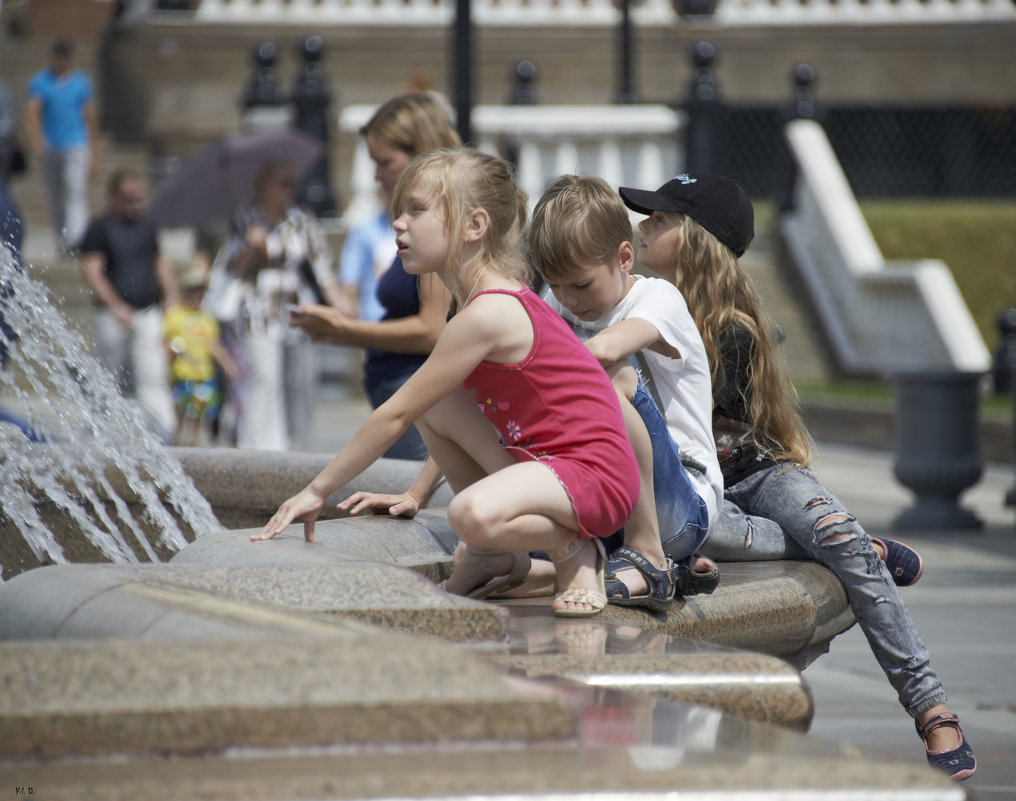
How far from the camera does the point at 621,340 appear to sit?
12.2 feet

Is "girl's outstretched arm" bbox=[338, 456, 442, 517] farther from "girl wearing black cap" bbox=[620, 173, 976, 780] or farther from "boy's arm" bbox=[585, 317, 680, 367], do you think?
"girl wearing black cap" bbox=[620, 173, 976, 780]

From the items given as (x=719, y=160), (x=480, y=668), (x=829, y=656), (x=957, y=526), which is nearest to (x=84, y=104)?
(x=719, y=160)

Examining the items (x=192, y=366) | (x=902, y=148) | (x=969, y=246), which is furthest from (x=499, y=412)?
(x=902, y=148)

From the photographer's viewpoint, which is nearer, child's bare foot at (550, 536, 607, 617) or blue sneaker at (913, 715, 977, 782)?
child's bare foot at (550, 536, 607, 617)

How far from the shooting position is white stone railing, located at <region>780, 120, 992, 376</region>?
15180mm

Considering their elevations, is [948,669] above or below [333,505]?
below

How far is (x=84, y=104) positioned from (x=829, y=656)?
13558 mm

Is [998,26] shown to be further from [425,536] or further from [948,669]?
[425,536]

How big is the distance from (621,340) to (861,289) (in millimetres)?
13368

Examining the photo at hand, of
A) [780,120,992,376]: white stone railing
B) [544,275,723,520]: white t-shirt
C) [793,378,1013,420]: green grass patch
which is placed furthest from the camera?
[780,120,992,376]: white stone railing

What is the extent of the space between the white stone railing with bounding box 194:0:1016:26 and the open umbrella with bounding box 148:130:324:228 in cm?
890

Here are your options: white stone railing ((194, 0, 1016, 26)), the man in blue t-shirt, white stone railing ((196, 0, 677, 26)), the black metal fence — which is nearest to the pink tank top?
the man in blue t-shirt

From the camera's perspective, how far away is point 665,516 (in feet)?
12.4

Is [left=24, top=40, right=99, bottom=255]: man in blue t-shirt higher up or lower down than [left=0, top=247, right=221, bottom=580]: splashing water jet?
lower down
